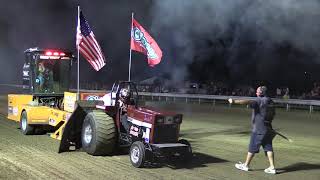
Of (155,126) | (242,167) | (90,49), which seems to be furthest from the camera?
(90,49)

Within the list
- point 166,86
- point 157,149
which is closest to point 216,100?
point 166,86

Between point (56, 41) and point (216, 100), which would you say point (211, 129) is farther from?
point (56, 41)

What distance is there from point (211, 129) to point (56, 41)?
79.7 ft

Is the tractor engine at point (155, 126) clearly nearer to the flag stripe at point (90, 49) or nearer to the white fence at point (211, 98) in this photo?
the flag stripe at point (90, 49)

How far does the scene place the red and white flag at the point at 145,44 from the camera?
12219 mm

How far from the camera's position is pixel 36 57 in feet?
49.4

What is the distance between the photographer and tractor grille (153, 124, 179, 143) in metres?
9.59

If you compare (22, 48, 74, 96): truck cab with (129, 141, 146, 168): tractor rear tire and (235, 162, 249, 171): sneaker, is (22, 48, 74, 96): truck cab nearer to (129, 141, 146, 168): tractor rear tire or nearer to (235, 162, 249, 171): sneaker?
(129, 141, 146, 168): tractor rear tire

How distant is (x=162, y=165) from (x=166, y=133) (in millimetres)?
641

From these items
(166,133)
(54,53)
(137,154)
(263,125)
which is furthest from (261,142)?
(54,53)

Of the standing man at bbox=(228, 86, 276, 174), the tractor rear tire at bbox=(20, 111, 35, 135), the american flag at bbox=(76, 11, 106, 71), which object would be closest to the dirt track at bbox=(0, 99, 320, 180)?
the tractor rear tire at bbox=(20, 111, 35, 135)

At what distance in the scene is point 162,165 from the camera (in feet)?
31.6

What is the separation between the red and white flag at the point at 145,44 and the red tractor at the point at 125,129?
111cm

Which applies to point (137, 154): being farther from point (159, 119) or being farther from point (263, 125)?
point (263, 125)
